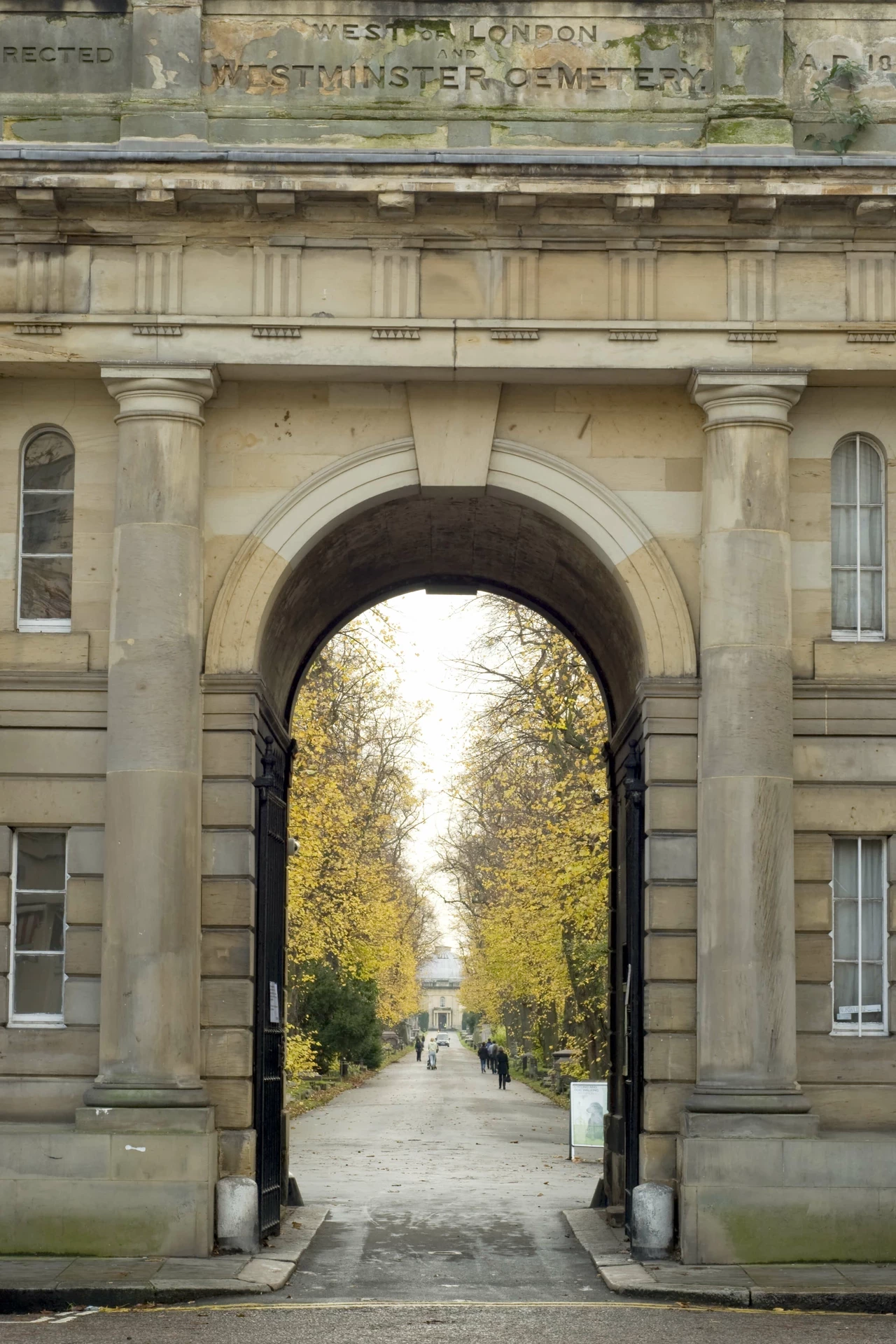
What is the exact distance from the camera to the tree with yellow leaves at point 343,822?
32500mm

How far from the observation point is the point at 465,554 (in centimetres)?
1892

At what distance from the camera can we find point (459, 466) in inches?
614

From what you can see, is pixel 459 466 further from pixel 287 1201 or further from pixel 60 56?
pixel 287 1201

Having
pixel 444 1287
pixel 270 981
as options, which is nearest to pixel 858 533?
pixel 270 981

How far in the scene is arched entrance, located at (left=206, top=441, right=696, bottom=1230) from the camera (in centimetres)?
1528

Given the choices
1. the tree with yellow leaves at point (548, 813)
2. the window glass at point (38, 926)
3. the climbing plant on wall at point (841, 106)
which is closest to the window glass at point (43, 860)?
the window glass at point (38, 926)

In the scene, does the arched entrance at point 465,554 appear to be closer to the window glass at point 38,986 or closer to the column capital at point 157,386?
the column capital at point 157,386

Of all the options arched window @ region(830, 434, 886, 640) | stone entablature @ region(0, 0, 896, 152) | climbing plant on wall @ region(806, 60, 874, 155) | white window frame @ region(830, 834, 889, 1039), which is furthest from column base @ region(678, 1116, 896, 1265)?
stone entablature @ region(0, 0, 896, 152)

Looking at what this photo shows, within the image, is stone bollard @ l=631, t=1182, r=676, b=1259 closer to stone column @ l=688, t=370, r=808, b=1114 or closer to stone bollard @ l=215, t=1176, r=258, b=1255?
stone column @ l=688, t=370, r=808, b=1114

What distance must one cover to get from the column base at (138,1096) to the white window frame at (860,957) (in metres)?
5.04

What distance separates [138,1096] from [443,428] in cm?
585

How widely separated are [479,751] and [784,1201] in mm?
24039

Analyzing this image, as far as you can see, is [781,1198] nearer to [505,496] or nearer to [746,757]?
[746,757]

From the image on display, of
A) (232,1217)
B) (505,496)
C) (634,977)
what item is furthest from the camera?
(505,496)
